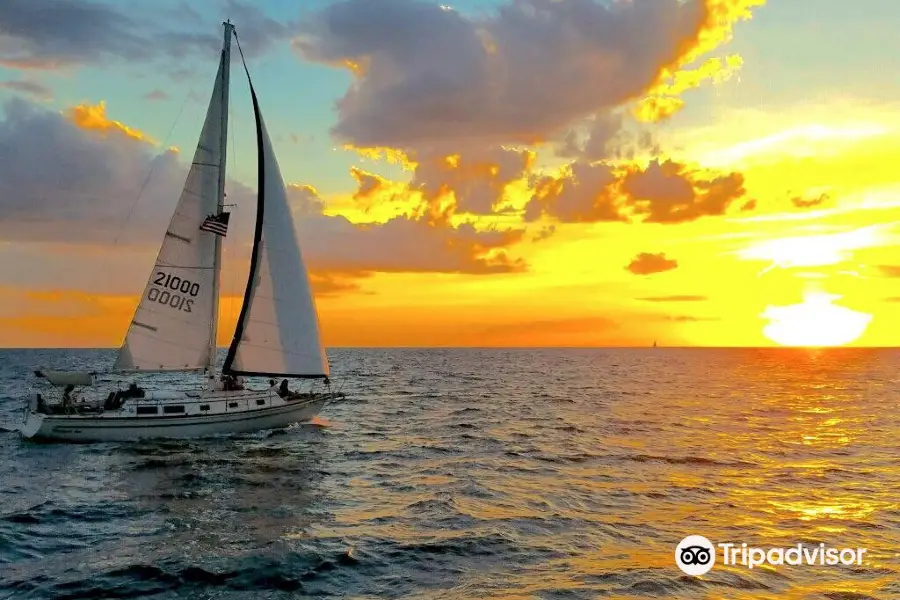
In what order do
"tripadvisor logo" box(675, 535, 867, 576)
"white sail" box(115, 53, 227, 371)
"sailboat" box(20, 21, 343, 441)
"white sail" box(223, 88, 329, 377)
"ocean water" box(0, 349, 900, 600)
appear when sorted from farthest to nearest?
"white sail" box(223, 88, 329, 377)
"white sail" box(115, 53, 227, 371)
"sailboat" box(20, 21, 343, 441)
"tripadvisor logo" box(675, 535, 867, 576)
"ocean water" box(0, 349, 900, 600)

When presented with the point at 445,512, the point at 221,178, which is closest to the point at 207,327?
the point at 221,178

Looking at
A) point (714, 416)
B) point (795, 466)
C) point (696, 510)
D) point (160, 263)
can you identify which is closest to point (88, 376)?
point (160, 263)

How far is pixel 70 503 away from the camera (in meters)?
23.5

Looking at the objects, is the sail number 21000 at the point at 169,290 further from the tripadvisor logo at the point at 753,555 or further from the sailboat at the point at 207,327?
the tripadvisor logo at the point at 753,555

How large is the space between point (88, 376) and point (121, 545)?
1779 centimetres

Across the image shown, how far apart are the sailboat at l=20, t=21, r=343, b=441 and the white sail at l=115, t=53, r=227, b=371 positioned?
49 millimetres

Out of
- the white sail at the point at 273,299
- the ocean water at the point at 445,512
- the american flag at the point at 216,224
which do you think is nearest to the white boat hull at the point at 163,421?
the ocean water at the point at 445,512

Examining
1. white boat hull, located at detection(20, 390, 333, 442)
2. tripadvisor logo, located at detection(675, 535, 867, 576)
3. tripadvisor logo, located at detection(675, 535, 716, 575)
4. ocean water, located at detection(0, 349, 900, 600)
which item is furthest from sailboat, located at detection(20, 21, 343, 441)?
tripadvisor logo, located at detection(675, 535, 867, 576)

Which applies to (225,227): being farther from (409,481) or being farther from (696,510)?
(696,510)

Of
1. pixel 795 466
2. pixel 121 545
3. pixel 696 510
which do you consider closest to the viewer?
pixel 121 545

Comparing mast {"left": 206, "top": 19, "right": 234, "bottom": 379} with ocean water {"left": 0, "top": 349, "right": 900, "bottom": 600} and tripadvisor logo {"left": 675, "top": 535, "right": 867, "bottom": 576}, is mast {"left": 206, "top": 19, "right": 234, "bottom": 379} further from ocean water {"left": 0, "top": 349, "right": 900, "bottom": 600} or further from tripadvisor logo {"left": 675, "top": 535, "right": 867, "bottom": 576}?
tripadvisor logo {"left": 675, "top": 535, "right": 867, "bottom": 576}

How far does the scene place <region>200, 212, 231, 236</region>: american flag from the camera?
34125mm

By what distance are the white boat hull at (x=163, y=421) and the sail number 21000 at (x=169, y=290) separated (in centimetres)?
478

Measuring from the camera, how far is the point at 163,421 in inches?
1319
